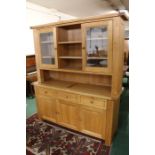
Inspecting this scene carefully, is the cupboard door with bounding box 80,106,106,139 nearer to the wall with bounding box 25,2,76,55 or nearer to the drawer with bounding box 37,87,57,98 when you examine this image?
the drawer with bounding box 37,87,57,98

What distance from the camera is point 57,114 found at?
104 inches

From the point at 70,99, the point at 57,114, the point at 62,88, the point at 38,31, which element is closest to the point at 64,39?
the point at 38,31

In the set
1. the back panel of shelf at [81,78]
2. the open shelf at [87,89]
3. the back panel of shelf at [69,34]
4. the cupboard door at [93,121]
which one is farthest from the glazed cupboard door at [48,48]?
the cupboard door at [93,121]

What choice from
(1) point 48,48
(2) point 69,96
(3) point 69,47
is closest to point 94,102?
(2) point 69,96

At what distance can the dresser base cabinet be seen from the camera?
2.12 m

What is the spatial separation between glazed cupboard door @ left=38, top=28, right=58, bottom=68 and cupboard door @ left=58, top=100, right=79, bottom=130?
2.37 feet

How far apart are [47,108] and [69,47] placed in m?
1.26

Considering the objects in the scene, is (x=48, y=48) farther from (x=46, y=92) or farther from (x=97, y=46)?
(x=97, y=46)

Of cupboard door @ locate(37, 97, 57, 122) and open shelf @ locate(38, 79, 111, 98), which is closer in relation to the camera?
open shelf @ locate(38, 79, 111, 98)

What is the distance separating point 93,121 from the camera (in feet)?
7.33

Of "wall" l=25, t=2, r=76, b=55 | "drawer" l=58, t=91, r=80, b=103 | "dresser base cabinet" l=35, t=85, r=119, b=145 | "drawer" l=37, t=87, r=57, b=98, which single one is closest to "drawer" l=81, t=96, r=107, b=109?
"dresser base cabinet" l=35, t=85, r=119, b=145
